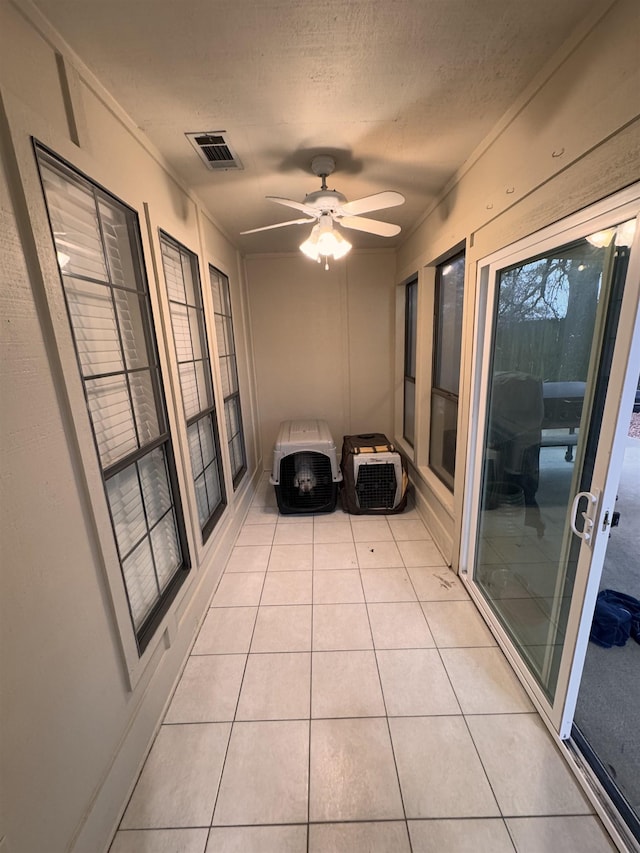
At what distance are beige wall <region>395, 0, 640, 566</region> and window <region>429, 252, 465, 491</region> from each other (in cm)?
36

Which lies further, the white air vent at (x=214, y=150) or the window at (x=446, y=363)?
the window at (x=446, y=363)

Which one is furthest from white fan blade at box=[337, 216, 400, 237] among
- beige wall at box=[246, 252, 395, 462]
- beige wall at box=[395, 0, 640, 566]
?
beige wall at box=[246, 252, 395, 462]

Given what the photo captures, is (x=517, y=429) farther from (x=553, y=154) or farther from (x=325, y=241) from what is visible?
(x=325, y=241)

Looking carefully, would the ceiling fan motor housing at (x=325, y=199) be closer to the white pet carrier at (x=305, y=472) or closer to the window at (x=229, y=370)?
the window at (x=229, y=370)

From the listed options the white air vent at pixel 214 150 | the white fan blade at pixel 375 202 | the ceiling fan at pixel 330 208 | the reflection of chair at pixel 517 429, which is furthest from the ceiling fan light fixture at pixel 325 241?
the reflection of chair at pixel 517 429

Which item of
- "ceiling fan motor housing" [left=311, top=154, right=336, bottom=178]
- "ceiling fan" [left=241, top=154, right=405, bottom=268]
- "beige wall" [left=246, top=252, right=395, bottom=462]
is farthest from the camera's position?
"beige wall" [left=246, top=252, right=395, bottom=462]

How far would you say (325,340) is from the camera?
13.3 ft

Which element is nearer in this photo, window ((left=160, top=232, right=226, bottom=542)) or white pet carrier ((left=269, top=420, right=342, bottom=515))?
window ((left=160, top=232, right=226, bottom=542))

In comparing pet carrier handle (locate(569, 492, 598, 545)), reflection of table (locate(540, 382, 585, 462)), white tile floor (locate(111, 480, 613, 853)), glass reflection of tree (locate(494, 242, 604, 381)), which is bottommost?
white tile floor (locate(111, 480, 613, 853))

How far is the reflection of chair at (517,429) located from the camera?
5.24 ft

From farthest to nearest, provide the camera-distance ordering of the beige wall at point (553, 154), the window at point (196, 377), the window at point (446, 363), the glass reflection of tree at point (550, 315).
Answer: the window at point (446, 363), the window at point (196, 377), the glass reflection of tree at point (550, 315), the beige wall at point (553, 154)

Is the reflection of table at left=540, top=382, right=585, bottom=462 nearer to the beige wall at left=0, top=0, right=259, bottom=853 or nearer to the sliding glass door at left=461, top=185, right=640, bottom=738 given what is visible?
the sliding glass door at left=461, top=185, right=640, bottom=738

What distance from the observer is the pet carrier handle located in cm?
118

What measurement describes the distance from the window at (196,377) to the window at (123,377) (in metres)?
0.34
